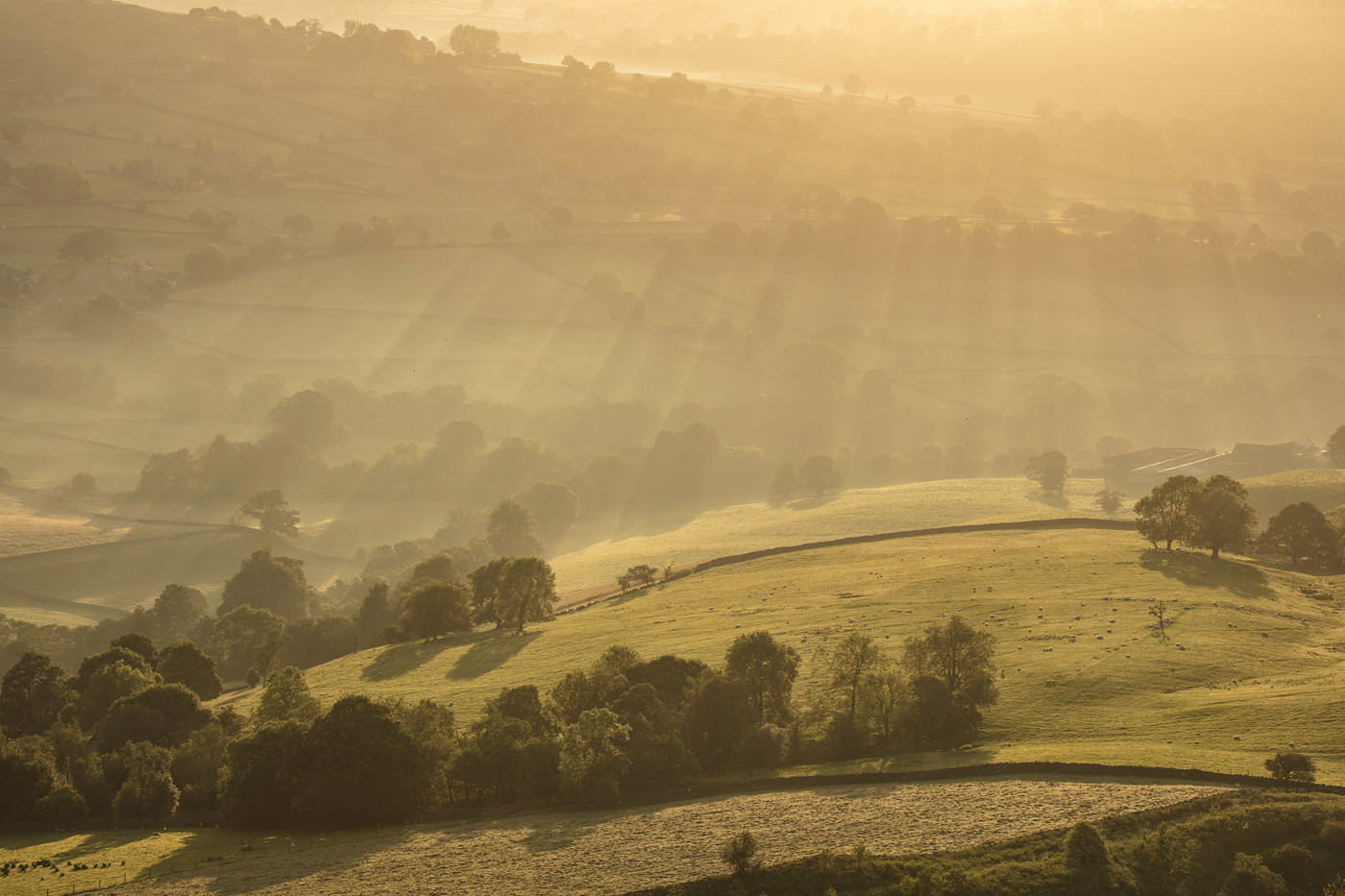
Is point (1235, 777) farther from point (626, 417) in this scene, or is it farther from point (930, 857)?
point (626, 417)

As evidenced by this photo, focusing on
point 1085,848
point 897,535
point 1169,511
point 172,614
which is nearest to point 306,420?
point 172,614

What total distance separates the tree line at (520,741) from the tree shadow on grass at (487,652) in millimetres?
10241

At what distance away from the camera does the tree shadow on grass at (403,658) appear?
67188mm

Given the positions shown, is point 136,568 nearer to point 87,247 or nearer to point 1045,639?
point 87,247

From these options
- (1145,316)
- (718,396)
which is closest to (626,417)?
(718,396)

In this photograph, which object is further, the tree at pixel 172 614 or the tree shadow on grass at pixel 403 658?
the tree at pixel 172 614

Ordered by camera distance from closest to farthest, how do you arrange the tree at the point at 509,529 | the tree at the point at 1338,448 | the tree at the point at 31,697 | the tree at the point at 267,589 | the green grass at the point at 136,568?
the tree at the point at 31,697 < the tree at the point at 267,589 < the green grass at the point at 136,568 < the tree at the point at 509,529 < the tree at the point at 1338,448

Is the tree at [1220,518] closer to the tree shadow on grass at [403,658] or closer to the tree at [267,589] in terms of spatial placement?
the tree shadow on grass at [403,658]

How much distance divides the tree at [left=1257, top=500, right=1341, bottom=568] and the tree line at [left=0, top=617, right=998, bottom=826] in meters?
35.0

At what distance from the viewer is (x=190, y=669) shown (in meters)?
68.4

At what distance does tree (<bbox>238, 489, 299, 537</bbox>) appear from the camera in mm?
119000

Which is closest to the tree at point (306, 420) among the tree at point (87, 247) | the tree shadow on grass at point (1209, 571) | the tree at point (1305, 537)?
the tree at point (87, 247)

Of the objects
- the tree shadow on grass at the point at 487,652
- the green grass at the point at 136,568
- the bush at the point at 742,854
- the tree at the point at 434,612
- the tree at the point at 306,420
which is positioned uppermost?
the tree at the point at 306,420

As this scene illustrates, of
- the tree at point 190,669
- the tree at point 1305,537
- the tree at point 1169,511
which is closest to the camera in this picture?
the tree at point 190,669
